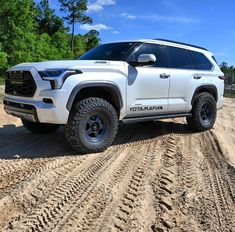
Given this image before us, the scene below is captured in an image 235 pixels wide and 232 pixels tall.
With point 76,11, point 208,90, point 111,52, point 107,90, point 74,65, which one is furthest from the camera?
point 76,11

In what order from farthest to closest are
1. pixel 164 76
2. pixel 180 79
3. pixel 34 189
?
pixel 180 79 < pixel 164 76 < pixel 34 189

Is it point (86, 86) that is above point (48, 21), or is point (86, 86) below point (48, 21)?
below

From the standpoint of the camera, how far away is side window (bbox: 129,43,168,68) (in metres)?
6.73

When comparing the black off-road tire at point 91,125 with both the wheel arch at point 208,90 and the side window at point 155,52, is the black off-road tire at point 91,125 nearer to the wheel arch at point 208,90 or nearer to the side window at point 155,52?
the side window at point 155,52

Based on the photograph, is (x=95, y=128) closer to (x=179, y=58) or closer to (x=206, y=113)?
(x=179, y=58)

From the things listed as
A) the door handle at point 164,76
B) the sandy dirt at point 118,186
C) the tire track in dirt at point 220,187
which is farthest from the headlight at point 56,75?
the tire track in dirt at point 220,187

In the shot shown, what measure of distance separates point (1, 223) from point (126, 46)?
13.5 feet

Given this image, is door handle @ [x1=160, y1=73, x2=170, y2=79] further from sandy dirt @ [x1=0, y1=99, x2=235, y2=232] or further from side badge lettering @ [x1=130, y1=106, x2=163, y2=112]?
sandy dirt @ [x1=0, y1=99, x2=235, y2=232]

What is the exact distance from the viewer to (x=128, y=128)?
8.48 meters

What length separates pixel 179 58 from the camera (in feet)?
25.3

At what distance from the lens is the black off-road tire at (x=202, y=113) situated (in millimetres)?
8078

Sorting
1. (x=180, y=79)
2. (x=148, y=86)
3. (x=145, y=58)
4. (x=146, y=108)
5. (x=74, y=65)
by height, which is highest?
(x=145, y=58)

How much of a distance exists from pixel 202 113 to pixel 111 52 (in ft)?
8.92

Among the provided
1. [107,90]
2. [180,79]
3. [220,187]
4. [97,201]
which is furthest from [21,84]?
[220,187]
